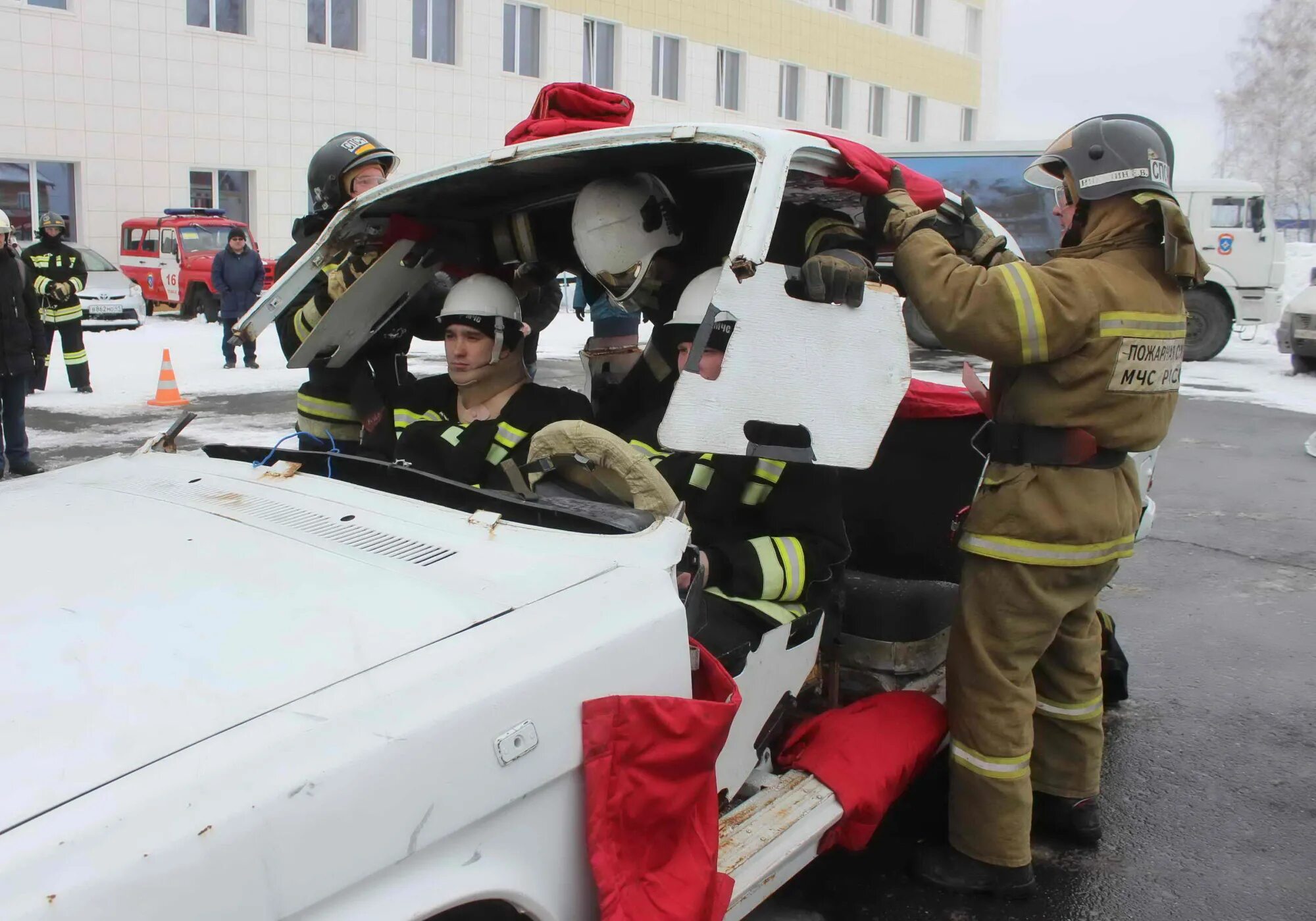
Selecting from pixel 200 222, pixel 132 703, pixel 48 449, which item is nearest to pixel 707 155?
pixel 132 703

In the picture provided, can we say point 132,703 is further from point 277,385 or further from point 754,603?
point 277,385

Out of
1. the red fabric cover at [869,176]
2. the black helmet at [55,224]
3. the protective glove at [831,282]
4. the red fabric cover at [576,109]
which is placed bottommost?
the protective glove at [831,282]

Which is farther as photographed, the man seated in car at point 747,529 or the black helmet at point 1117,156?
the black helmet at point 1117,156

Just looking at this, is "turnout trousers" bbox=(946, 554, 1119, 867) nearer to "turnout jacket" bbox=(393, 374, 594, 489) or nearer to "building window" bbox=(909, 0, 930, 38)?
"turnout jacket" bbox=(393, 374, 594, 489)

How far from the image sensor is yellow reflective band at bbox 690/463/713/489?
2.80m

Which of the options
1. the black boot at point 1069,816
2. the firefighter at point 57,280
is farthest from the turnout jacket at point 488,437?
the firefighter at point 57,280

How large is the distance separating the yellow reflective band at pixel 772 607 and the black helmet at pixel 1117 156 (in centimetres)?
130

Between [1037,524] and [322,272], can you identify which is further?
[322,272]

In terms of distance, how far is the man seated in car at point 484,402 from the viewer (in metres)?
3.33

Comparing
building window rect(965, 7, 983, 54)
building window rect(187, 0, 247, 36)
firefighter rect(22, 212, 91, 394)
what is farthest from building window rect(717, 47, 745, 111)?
firefighter rect(22, 212, 91, 394)

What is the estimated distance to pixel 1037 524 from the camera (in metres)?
2.94

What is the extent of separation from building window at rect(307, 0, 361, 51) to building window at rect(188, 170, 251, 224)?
123 inches

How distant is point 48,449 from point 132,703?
869 centimetres

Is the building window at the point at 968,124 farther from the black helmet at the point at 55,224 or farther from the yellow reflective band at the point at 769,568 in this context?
the yellow reflective band at the point at 769,568
